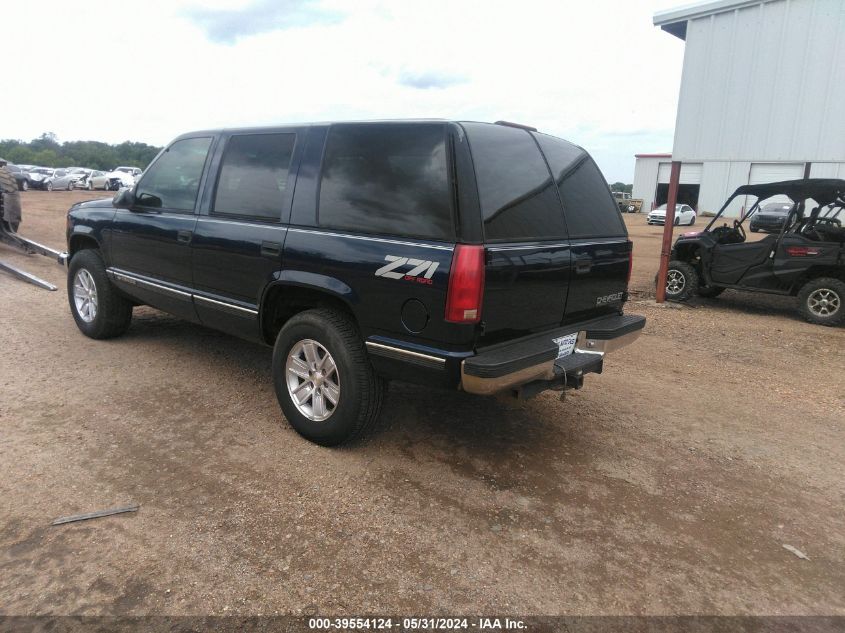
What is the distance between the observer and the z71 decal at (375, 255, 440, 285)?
3.07 meters

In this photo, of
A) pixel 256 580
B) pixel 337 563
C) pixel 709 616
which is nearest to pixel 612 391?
pixel 709 616

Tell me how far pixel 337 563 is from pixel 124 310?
4.00 m

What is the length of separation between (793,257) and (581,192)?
5.87 m

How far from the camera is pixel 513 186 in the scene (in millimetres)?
3406

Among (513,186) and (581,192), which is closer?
(513,186)

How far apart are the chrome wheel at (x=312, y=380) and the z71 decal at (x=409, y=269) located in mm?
695

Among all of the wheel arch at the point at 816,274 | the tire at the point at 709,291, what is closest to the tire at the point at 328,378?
the wheel arch at the point at 816,274

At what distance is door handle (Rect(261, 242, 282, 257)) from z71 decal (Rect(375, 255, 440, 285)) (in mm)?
851

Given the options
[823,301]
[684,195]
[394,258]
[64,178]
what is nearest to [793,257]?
[823,301]

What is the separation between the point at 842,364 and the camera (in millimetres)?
6336

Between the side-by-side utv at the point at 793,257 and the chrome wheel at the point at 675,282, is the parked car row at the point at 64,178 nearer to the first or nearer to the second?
the chrome wheel at the point at 675,282

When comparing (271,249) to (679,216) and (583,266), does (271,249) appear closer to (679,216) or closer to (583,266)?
(583,266)

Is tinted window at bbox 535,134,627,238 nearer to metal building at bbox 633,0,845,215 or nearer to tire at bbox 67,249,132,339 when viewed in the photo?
tire at bbox 67,249,132,339

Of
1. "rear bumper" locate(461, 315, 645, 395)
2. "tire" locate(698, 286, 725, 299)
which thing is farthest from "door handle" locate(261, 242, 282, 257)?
"tire" locate(698, 286, 725, 299)
